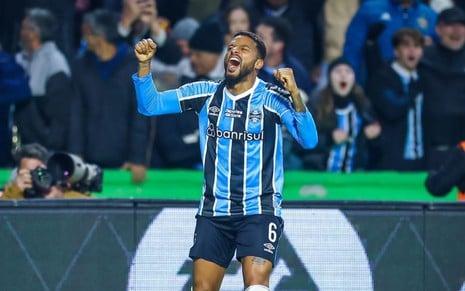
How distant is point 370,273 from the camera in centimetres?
959

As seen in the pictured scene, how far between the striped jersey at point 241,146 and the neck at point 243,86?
0.02 meters

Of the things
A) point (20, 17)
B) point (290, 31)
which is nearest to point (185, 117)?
point (290, 31)

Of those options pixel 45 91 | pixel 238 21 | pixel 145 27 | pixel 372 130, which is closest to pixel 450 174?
pixel 372 130

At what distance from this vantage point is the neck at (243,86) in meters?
8.38

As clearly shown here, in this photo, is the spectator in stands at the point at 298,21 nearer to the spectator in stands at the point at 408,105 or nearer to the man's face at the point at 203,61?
the man's face at the point at 203,61

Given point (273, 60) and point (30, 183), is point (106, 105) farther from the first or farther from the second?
point (30, 183)

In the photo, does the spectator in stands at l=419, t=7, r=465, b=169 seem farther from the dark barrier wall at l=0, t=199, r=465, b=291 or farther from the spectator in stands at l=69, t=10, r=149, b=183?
the spectator in stands at l=69, t=10, r=149, b=183

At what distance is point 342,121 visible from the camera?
11.7 metres

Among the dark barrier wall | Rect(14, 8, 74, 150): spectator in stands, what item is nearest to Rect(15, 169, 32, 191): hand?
the dark barrier wall

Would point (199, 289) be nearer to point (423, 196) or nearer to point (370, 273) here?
point (370, 273)

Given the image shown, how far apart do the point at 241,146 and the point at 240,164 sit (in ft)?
0.36

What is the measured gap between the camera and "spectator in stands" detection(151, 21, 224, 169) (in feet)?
38.7

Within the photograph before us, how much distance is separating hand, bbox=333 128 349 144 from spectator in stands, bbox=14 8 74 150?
2304 mm

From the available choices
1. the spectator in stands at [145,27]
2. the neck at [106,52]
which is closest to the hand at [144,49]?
the neck at [106,52]
